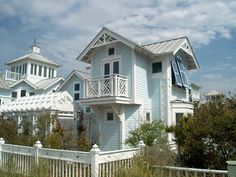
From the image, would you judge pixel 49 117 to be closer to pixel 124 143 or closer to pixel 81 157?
pixel 124 143

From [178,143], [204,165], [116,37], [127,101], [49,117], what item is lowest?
[204,165]

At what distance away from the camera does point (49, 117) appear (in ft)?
54.0

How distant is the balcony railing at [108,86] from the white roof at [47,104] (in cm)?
315

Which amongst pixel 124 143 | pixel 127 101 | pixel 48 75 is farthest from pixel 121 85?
pixel 48 75

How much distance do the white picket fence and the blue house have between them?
7.62 m

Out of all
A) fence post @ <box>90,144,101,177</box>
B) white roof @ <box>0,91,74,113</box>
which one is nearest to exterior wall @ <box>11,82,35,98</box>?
white roof @ <box>0,91,74,113</box>

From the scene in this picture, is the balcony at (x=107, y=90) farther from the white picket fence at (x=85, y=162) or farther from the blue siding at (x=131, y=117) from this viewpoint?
the white picket fence at (x=85, y=162)

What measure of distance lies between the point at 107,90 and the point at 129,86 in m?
1.69

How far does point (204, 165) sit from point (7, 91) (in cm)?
2923

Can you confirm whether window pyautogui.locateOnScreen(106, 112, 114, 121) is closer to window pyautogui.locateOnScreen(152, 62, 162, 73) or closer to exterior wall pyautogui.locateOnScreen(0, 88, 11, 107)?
window pyautogui.locateOnScreen(152, 62, 162, 73)

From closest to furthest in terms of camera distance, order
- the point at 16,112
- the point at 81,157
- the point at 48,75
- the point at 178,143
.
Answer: the point at 81,157, the point at 178,143, the point at 16,112, the point at 48,75

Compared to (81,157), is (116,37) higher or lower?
higher

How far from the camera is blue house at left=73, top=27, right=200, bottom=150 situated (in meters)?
17.5

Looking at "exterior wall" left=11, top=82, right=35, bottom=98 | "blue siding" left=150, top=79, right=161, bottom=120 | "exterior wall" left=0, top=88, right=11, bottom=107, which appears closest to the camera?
"blue siding" left=150, top=79, right=161, bottom=120
